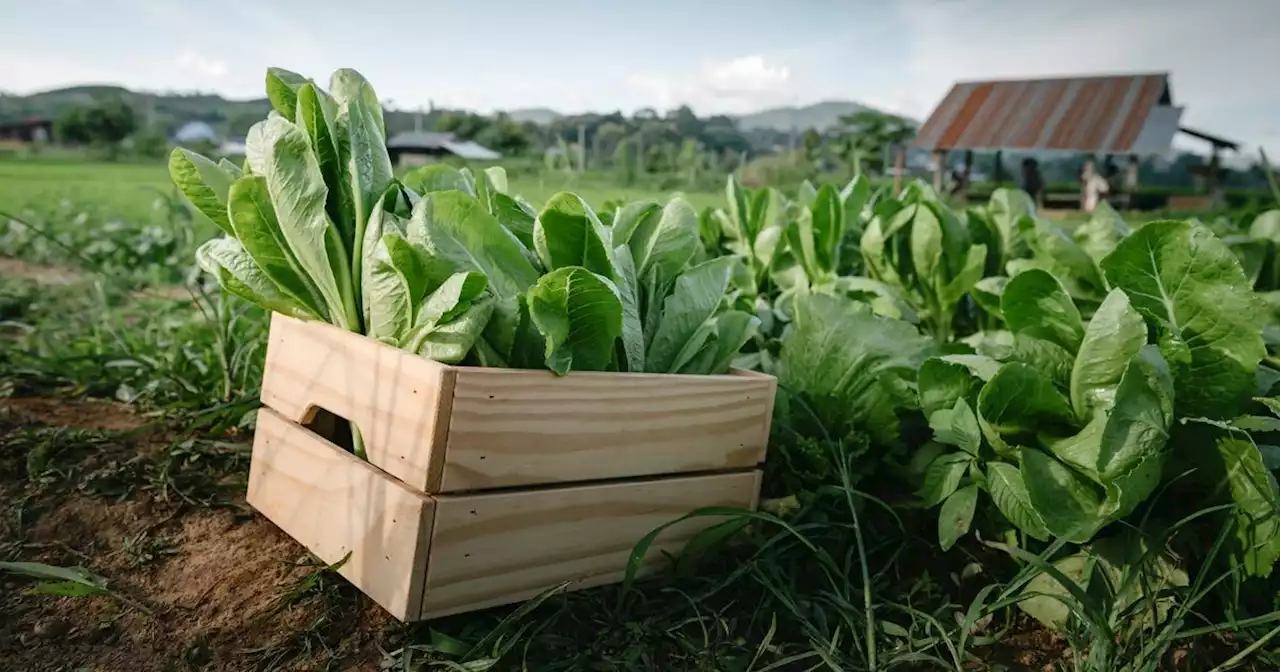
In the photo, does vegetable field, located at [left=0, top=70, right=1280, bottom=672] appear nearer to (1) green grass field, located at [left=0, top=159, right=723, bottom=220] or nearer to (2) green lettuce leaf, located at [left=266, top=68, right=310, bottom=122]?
(2) green lettuce leaf, located at [left=266, top=68, right=310, bottom=122]

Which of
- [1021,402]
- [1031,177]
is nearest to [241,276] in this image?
[1021,402]

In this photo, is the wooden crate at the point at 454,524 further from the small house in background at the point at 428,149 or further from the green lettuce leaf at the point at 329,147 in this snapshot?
the small house in background at the point at 428,149

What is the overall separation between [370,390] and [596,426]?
216 millimetres

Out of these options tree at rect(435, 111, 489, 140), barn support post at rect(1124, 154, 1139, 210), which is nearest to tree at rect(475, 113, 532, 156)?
tree at rect(435, 111, 489, 140)

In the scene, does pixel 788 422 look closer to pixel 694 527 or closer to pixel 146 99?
pixel 694 527

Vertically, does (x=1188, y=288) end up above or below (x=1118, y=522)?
above

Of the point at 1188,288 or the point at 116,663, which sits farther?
the point at 1188,288

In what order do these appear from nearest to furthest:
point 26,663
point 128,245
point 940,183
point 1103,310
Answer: point 26,663, point 1103,310, point 128,245, point 940,183

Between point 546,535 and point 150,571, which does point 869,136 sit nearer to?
point 546,535

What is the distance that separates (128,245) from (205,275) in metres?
0.71

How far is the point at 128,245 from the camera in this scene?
2.22m

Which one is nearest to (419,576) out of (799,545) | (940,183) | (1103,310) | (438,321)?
(438,321)

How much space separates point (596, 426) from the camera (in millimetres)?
868

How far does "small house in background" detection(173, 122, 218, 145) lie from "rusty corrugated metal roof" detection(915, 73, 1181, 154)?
6.64 ft
